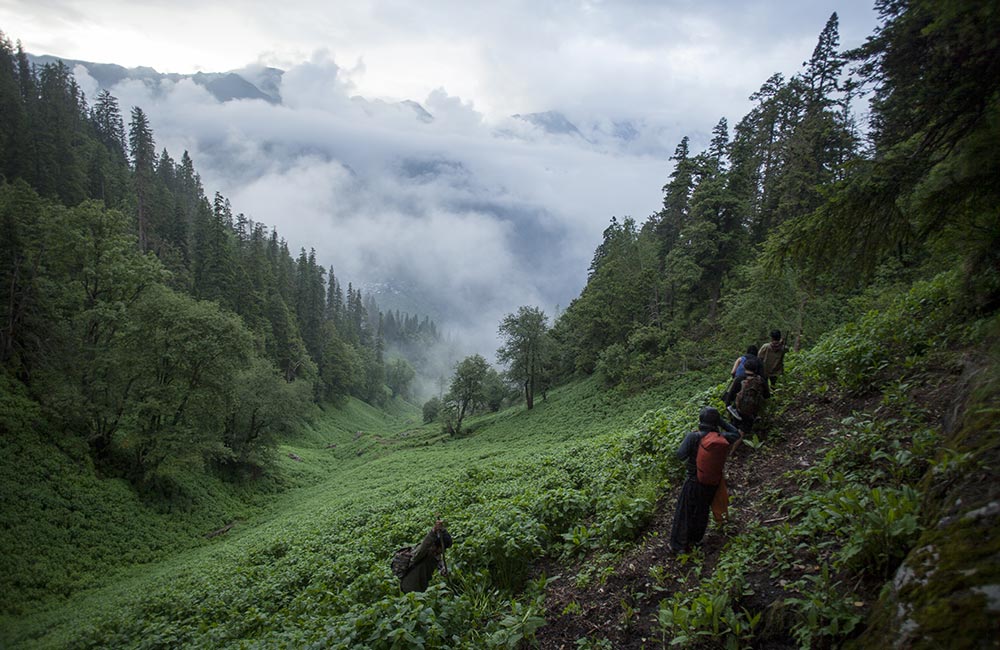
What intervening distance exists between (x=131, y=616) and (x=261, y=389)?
28.1 metres

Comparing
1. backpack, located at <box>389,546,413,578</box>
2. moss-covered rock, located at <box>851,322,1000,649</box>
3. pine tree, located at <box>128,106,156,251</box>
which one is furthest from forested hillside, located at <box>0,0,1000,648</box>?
pine tree, located at <box>128,106,156,251</box>

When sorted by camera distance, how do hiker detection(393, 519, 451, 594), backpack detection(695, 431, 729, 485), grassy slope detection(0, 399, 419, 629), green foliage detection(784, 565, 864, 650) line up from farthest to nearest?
1. grassy slope detection(0, 399, 419, 629)
2. hiker detection(393, 519, 451, 594)
3. backpack detection(695, 431, 729, 485)
4. green foliage detection(784, 565, 864, 650)

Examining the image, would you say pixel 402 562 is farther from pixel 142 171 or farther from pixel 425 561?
pixel 142 171

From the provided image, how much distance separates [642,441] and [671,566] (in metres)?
5.25

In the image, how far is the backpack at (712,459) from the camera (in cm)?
607

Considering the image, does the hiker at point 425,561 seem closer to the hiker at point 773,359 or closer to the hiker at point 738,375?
the hiker at point 738,375

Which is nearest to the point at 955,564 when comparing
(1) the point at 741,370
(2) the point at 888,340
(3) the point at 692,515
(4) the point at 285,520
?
(3) the point at 692,515

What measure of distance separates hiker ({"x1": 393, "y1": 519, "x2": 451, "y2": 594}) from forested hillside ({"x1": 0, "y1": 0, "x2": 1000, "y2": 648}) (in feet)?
1.75

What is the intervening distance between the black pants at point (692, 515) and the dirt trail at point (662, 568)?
0.21 meters

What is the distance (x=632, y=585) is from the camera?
5.99 meters

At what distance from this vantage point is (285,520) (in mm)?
22797

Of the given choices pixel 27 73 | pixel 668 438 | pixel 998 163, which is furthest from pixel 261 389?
pixel 27 73

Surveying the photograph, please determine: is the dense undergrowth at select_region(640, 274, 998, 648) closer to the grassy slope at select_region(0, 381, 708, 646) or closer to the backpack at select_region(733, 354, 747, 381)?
the backpack at select_region(733, 354, 747, 381)

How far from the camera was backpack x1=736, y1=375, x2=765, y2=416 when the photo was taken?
8719 millimetres
